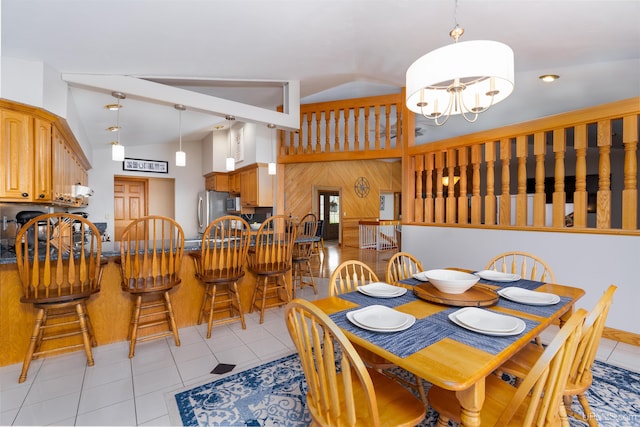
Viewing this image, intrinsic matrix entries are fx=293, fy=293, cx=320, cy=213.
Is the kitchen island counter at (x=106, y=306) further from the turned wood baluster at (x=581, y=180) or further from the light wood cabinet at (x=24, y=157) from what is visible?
the turned wood baluster at (x=581, y=180)

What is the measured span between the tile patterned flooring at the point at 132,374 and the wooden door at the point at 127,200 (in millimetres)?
4908

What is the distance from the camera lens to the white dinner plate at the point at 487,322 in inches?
46.9

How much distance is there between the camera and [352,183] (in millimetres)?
8680

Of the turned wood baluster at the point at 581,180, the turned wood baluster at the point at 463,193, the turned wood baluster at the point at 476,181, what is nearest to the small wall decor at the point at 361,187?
the turned wood baluster at the point at 463,193

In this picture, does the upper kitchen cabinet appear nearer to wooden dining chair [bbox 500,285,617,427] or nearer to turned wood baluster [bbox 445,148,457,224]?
wooden dining chair [bbox 500,285,617,427]

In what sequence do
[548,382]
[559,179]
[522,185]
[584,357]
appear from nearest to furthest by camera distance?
[548,382], [584,357], [559,179], [522,185]

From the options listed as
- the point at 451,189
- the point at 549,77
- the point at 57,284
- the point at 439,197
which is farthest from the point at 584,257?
the point at 57,284

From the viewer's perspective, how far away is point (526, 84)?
3.77 m

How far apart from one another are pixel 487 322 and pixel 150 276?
2.55 m

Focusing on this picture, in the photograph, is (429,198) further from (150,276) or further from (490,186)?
(150,276)

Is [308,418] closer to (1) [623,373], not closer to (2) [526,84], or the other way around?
(1) [623,373]

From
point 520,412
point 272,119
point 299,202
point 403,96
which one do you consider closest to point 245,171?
point 299,202

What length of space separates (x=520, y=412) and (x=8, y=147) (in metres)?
3.82

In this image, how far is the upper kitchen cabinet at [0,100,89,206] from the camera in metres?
2.41
